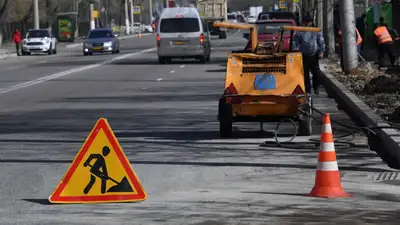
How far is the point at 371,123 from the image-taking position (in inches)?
655

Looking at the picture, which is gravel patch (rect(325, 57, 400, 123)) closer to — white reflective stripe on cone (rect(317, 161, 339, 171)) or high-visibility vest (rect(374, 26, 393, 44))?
high-visibility vest (rect(374, 26, 393, 44))

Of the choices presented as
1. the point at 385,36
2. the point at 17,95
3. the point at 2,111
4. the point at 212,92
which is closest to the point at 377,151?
the point at 2,111

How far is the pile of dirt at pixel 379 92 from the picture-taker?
19044 mm

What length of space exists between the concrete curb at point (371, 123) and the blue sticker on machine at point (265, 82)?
62.1 inches

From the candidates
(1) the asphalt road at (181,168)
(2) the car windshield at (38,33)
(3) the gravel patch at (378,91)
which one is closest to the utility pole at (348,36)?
(3) the gravel patch at (378,91)

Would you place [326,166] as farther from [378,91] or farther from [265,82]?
[378,91]

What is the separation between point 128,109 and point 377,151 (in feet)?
28.5

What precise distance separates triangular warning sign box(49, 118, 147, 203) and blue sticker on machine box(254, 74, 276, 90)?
19.5 feet

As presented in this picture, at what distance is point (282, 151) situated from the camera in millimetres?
14578

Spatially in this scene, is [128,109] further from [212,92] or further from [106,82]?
[106,82]

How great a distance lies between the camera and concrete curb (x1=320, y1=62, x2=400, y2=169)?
13.4 metres

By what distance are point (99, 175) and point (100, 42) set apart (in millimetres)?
50710

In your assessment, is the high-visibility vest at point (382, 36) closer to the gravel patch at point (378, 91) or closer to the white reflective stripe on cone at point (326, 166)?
the gravel patch at point (378, 91)

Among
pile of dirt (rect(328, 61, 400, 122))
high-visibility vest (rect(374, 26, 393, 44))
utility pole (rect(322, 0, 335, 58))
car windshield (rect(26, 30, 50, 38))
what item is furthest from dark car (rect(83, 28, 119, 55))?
pile of dirt (rect(328, 61, 400, 122))
